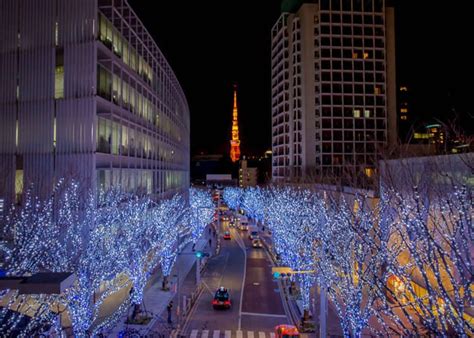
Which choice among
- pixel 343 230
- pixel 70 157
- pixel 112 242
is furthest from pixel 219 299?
pixel 70 157

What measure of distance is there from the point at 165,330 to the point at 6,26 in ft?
62.4

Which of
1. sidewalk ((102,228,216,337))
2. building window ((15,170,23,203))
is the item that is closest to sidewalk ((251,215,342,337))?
sidewalk ((102,228,216,337))

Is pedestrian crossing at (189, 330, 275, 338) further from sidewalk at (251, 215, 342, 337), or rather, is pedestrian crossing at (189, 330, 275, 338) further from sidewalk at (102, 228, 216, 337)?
sidewalk at (251, 215, 342, 337)

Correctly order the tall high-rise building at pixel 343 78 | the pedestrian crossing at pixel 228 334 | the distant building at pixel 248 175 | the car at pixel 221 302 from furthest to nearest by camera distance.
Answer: the distant building at pixel 248 175 → the tall high-rise building at pixel 343 78 → the car at pixel 221 302 → the pedestrian crossing at pixel 228 334

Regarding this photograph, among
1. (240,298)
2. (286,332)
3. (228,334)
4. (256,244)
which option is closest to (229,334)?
(228,334)

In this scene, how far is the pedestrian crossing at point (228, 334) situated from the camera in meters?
19.0

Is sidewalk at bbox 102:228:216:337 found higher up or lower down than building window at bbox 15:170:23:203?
lower down

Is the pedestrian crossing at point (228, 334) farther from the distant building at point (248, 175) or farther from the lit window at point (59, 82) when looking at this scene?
the distant building at point (248, 175)

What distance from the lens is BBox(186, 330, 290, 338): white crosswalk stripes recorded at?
19.0 meters

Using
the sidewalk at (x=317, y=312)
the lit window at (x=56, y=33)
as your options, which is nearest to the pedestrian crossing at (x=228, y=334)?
the sidewalk at (x=317, y=312)

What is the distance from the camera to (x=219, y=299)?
23688 mm

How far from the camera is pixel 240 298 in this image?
85.4ft

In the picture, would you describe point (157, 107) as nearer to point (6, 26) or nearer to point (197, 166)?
point (6, 26)

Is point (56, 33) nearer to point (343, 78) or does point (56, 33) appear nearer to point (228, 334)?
point (228, 334)
